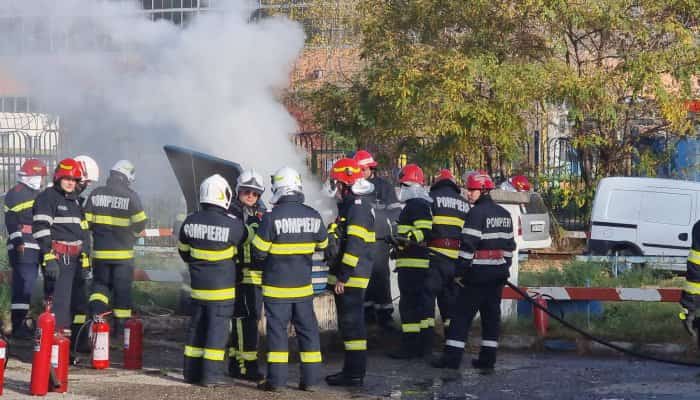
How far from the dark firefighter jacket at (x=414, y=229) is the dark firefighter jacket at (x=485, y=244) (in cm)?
76

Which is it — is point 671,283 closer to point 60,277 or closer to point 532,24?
point 532,24

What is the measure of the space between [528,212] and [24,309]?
11.2 meters

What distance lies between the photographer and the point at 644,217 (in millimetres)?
18453

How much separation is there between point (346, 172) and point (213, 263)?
164 centimetres

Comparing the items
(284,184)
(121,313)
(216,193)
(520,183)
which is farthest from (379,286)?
(520,183)

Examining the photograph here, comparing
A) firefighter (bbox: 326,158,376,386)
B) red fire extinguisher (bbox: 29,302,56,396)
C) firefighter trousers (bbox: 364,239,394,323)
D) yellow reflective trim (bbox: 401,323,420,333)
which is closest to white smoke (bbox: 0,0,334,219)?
firefighter trousers (bbox: 364,239,394,323)

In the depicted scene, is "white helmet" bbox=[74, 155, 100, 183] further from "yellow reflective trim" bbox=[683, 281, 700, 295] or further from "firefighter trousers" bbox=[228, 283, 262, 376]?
"yellow reflective trim" bbox=[683, 281, 700, 295]

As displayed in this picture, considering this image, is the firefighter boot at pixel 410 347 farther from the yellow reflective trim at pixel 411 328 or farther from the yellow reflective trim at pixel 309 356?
the yellow reflective trim at pixel 309 356

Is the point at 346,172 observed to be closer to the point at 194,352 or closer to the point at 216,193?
the point at 216,193

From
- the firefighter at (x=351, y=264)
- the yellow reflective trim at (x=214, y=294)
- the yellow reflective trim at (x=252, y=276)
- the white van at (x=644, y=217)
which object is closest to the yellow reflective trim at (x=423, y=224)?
the firefighter at (x=351, y=264)

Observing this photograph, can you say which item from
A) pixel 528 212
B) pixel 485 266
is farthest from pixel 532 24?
pixel 485 266

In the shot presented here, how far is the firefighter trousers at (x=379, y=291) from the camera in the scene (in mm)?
12281

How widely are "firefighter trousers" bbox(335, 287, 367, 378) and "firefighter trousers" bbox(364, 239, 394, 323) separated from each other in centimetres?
232

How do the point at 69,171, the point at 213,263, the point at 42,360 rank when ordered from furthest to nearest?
the point at 69,171, the point at 213,263, the point at 42,360
